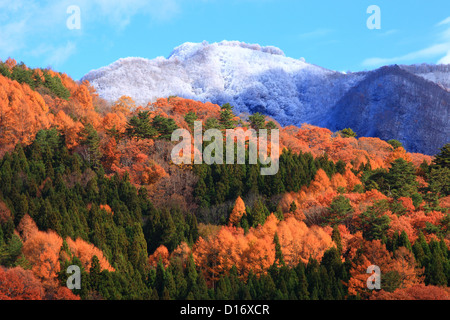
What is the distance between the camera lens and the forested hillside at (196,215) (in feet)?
200

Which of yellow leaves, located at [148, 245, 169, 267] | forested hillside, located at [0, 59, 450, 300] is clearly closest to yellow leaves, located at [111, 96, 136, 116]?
forested hillside, located at [0, 59, 450, 300]

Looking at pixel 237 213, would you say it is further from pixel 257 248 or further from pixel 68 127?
pixel 68 127

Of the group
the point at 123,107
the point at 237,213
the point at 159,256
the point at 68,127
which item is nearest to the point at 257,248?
the point at 159,256

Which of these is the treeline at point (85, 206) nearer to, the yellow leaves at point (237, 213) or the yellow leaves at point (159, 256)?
the yellow leaves at point (159, 256)

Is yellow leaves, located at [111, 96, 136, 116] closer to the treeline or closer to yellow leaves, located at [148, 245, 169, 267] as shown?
the treeline

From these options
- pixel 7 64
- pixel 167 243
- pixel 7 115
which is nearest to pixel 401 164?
pixel 167 243

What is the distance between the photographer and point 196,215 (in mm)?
83000
